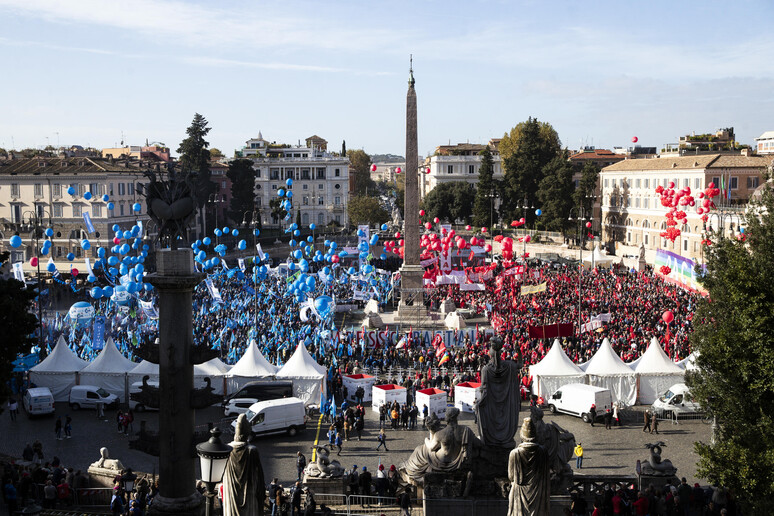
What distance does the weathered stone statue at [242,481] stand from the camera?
23.9 ft

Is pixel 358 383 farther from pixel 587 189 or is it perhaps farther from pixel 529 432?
pixel 587 189

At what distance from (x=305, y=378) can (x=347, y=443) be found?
2814mm

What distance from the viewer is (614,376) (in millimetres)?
22594

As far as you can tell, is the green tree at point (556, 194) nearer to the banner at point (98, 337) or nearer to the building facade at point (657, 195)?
the building facade at point (657, 195)

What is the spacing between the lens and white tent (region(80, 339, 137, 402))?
23.1 metres

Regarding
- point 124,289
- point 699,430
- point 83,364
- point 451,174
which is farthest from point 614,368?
point 451,174

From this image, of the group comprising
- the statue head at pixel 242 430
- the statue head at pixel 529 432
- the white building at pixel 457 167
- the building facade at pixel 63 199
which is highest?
the white building at pixel 457 167

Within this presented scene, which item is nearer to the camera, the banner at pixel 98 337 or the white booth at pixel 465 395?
the white booth at pixel 465 395

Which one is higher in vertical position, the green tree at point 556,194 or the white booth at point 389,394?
the green tree at point 556,194

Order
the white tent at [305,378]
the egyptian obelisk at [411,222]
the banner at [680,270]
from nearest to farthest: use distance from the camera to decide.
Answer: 1. the white tent at [305,378]
2. the banner at [680,270]
3. the egyptian obelisk at [411,222]

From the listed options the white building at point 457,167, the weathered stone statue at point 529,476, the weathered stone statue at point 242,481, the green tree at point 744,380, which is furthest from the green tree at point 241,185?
the weathered stone statue at point 529,476

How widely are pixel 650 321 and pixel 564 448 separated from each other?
21120 mm

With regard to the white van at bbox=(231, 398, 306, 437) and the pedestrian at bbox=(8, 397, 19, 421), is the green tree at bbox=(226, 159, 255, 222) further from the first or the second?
the white van at bbox=(231, 398, 306, 437)

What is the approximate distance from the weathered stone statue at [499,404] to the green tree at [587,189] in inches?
2162
